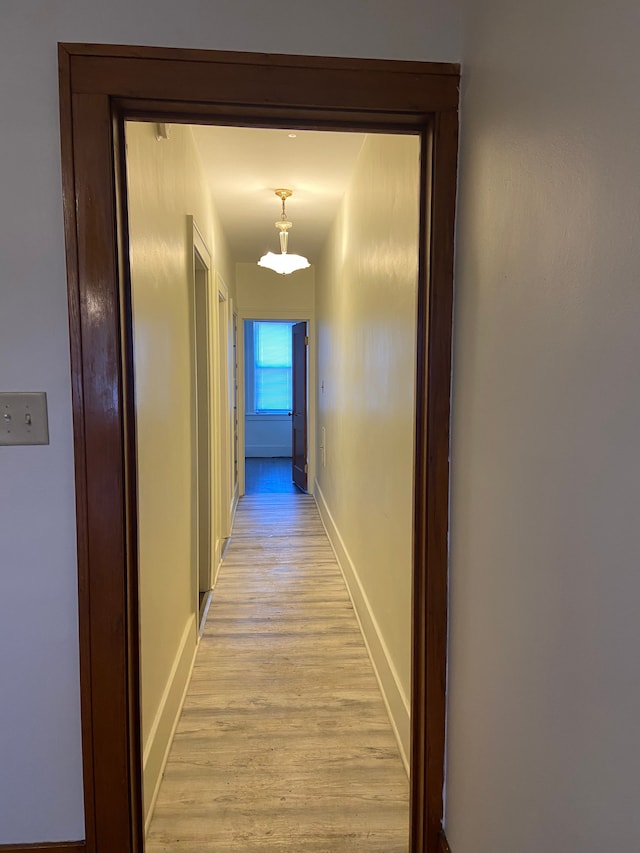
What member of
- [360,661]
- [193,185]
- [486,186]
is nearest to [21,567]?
[486,186]

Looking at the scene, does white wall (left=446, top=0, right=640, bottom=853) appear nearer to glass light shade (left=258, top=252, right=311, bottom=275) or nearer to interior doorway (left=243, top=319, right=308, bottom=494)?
glass light shade (left=258, top=252, right=311, bottom=275)

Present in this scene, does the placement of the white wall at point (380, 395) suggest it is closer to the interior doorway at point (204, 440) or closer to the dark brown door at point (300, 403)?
the interior doorway at point (204, 440)

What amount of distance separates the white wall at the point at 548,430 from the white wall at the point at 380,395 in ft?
1.68

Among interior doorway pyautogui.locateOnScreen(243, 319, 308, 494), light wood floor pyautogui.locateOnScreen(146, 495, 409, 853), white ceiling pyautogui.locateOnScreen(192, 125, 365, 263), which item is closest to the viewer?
light wood floor pyautogui.locateOnScreen(146, 495, 409, 853)

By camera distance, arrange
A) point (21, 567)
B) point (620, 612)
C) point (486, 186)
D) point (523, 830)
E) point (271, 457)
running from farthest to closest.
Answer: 1. point (271, 457)
2. point (21, 567)
3. point (486, 186)
4. point (523, 830)
5. point (620, 612)

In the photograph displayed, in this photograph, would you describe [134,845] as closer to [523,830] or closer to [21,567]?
[21,567]

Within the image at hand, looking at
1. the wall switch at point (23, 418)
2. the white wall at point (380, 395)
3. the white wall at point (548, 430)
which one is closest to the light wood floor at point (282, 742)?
the white wall at point (380, 395)

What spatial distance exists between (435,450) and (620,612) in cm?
72

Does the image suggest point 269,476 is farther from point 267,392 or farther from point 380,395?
point 380,395

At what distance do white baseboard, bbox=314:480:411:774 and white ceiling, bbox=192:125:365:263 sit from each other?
2.17 meters

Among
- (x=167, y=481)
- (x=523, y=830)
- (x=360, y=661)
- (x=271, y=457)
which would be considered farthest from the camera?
(x=271, y=457)

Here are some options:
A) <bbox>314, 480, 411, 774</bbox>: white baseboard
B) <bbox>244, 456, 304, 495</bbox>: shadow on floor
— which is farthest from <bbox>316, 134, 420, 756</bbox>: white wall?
<bbox>244, 456, 304, 495</bbox>: shadow on floor

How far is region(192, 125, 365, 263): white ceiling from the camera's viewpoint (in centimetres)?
274

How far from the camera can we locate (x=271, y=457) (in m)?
9.05
